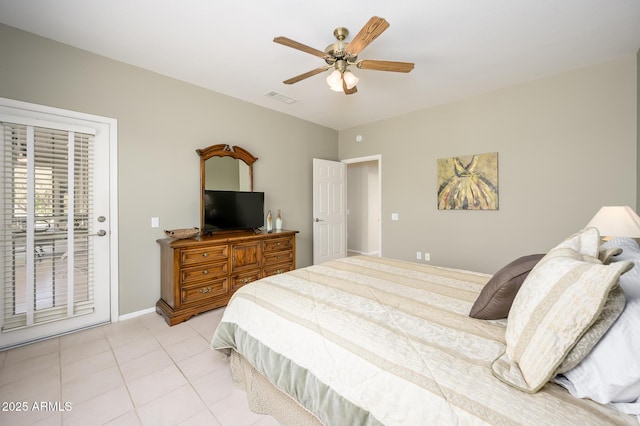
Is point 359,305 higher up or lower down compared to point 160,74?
lower down

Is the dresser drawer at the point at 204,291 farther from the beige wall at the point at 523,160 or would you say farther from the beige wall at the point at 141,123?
the beige wall at the point at 523,160

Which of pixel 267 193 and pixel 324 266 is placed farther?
pixel 267 193

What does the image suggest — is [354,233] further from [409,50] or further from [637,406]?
[637,406]

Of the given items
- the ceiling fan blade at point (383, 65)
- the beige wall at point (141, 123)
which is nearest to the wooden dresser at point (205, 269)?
the beige wall at point (141, 123)

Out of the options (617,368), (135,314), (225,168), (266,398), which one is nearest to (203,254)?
(135,314)

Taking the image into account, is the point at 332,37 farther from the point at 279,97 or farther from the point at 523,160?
the point at 523,160

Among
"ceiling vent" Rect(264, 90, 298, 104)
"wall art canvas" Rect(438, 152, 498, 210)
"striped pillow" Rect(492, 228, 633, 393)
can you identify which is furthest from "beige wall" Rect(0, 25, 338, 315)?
"striped pillow" Rect(492, 228, 633, 393)

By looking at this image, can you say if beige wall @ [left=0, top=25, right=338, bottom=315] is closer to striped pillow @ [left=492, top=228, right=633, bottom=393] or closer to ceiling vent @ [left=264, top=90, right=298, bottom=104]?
ceiling vent @ [left=264, top=90, right=298, bottom=104]

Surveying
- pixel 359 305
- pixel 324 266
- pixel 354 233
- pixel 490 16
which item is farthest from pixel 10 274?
pixel 354 233

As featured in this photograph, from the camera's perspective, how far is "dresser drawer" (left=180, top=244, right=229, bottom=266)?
8.87ft

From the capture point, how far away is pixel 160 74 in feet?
9.81

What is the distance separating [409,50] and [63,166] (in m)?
3.44

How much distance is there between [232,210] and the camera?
3498 mm

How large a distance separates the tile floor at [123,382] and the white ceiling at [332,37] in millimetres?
2717
